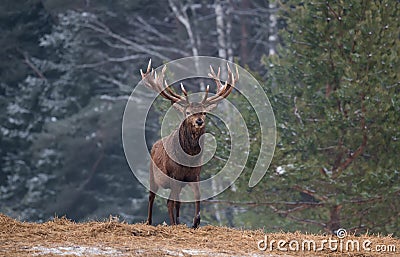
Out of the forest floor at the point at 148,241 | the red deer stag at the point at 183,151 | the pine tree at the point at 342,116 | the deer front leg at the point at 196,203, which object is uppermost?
the pine tree at the point at 342,116

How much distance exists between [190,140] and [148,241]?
A: 231 centimetres

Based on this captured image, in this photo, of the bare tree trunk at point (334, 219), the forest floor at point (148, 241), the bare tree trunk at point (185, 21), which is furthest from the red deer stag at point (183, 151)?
the bare tree trunk at point (185, 21)

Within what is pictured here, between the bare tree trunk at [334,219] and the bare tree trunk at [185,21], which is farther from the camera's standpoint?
the bare tree trunk at [185,21]

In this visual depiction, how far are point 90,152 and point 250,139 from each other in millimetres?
14564

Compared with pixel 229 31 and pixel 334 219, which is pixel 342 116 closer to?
pixel 334 219

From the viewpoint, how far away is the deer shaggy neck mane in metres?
10.8

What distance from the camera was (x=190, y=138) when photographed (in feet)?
35.9

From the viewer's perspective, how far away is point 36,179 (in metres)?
30.0

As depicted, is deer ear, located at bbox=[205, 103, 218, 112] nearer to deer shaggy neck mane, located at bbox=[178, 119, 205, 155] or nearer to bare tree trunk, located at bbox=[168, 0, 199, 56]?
deer shaggy neck mane, located at bbox=[178, 119, 205, 155]

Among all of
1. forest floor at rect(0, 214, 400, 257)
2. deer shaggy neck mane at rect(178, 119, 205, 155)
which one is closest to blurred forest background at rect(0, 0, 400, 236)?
deer shaggy neck mane at rect(178, 119, 205, 155)

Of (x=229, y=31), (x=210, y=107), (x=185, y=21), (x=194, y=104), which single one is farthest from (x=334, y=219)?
(x=185, y=21)

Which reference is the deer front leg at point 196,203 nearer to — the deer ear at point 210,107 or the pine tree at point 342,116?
the deer ear at point 210,107

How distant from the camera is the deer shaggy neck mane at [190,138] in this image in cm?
1082

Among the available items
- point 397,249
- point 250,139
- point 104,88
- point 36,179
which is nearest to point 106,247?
point 397,249
